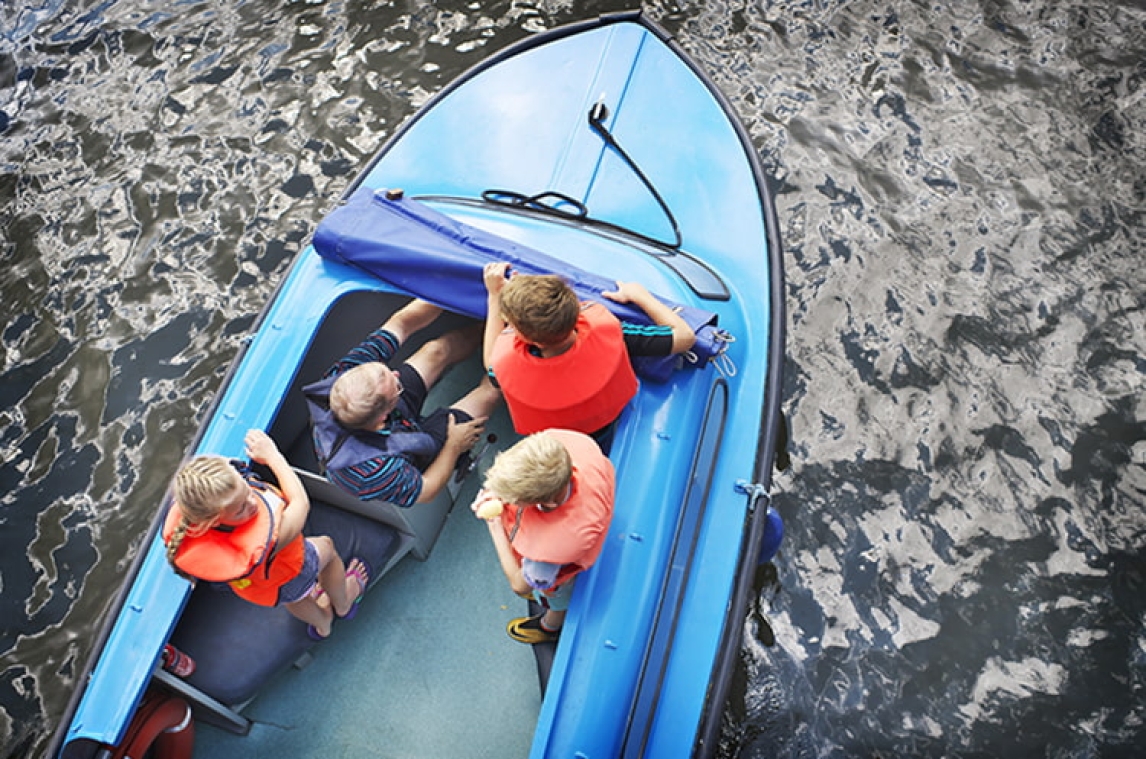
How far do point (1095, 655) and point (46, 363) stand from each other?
5.92m

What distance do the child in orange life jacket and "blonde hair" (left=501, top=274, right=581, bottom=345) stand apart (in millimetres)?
999

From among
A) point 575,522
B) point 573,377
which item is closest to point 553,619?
point 575,522

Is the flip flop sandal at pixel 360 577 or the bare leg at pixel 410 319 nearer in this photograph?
the flip flop sandal at pixel 360 577

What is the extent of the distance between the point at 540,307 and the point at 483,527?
4.67 ft

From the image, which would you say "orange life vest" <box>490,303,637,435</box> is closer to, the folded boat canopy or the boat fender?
the folded boat canopy

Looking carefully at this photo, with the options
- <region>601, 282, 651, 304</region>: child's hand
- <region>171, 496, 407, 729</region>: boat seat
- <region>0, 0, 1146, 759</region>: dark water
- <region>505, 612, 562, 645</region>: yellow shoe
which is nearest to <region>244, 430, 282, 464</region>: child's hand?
<region>171, 496, 407, 729</region>: boat seat

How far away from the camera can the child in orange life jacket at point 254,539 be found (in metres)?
2.37

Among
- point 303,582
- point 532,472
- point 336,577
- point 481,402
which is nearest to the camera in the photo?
point 532,472

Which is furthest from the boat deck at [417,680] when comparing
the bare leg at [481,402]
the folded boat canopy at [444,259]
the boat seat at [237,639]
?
the folded boat canopy at [444,259]

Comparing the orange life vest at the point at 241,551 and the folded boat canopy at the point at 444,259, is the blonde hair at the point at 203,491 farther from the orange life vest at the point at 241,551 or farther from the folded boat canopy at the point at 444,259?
the folded boat canopy at the point at 444,259

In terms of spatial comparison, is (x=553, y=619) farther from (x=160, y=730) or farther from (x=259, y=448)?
(x=160, y=730)

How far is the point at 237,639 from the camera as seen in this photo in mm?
3029

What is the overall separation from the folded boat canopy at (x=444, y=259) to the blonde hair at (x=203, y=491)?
1200 mm

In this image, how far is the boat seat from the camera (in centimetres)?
297
